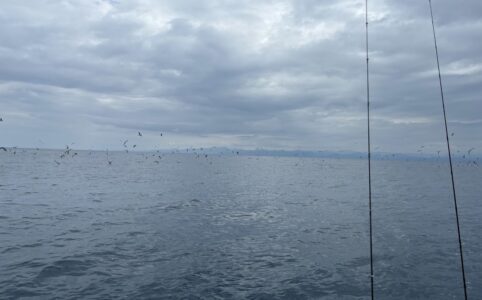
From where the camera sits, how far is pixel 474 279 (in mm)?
19656

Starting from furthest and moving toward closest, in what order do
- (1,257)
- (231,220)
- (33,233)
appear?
(231,220), (33,233), (1,257)

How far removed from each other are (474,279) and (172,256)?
62.2 ft

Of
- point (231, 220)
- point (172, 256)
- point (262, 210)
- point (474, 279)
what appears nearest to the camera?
point (474, 279)

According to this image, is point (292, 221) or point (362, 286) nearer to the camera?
point (362, 286)

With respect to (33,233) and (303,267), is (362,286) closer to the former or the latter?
(303,267)

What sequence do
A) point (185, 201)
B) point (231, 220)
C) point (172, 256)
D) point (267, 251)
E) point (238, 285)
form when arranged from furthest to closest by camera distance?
point (185, 201)
point (231, 220)
point (267, 251)
point (172, 256)
point (238, 285)

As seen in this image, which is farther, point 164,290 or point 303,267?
point 303,267

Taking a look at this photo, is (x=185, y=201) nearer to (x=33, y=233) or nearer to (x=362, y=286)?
(x=33, y=233)

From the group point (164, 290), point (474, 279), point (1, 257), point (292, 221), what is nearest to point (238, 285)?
point (164, 290)

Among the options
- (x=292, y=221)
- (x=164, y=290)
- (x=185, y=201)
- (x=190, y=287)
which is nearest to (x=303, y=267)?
(x=190, y=287)

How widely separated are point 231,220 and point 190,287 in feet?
58.7

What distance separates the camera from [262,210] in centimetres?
4266

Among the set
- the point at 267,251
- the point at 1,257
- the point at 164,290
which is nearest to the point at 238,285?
the point at 164,290

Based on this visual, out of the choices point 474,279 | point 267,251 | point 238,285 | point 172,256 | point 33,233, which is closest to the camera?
point 238,285
